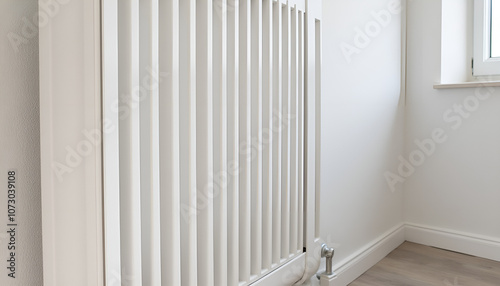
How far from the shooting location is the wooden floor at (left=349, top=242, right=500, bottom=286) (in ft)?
4.88

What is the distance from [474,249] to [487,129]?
0.52m

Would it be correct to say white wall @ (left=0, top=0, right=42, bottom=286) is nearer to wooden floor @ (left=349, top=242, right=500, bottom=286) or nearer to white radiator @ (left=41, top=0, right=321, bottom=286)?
white radiator @ (left=41, top=0, right=321, bottom=286)

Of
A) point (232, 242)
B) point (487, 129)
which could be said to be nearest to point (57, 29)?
point (232, 242)

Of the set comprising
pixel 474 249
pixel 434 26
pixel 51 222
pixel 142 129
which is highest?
pixel 434 26

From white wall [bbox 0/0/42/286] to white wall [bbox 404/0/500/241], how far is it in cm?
172

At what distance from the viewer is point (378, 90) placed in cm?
170

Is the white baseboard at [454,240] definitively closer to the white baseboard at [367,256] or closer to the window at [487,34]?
the white baseboard at [367,256]

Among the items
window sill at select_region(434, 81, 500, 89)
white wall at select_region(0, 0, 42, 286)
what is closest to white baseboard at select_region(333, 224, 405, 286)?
window sill at select_region(434, 81, 500, 89)

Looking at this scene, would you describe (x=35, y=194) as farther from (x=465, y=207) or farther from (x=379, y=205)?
(x=465, y=207)

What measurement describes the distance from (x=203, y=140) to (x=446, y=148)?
1.48m

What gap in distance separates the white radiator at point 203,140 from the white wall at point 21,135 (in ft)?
0.24

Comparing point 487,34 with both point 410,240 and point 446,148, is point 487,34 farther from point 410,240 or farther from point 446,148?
point 410,240

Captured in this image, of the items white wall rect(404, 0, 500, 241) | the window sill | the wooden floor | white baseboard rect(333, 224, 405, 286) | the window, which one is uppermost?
the window

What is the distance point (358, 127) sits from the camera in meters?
1.56
